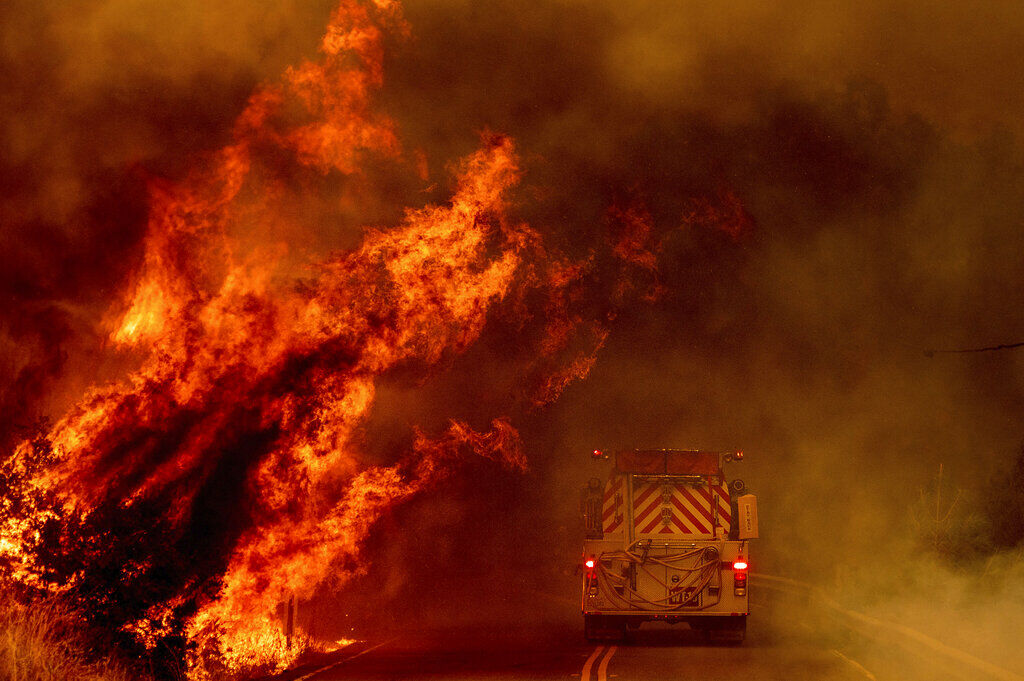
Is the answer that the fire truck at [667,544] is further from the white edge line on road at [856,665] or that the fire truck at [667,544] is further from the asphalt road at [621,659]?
the white edge line on road at [856,665]

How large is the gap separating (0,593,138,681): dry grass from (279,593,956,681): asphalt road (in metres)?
2.73

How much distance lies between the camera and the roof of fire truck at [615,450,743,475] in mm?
18812

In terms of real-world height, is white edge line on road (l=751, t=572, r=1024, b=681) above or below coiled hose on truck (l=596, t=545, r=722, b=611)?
below

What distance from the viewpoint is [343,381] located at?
18094 millimetres

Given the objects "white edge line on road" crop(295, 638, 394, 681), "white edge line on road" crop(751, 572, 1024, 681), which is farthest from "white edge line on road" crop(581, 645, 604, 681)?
"white edge line on road" crop(751, 572, 1024, 681)

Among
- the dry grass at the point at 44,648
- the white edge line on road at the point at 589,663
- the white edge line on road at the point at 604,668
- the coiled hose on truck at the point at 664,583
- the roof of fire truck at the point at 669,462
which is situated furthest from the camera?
the roof of fire truck at the point at 669,462

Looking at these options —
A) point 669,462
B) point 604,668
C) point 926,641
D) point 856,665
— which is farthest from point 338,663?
point 926,641

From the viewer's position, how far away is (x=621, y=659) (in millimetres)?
16281

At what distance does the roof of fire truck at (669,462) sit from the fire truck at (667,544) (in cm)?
2

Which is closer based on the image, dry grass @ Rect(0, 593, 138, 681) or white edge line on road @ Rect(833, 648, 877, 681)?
dry grass @ Rect(0, 593, 138, 681)

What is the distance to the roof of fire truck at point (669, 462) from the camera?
61.7 ft

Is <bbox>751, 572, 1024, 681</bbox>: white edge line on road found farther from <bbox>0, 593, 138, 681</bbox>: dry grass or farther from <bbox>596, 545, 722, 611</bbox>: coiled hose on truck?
<bbox>0, 593, 138, 681</bbox>: dry grass

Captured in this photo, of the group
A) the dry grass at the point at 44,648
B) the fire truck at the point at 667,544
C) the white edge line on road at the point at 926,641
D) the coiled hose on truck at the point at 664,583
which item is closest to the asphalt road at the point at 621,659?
the white edge line on road at the point at 926,641

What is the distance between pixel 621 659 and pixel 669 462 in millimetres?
3755
